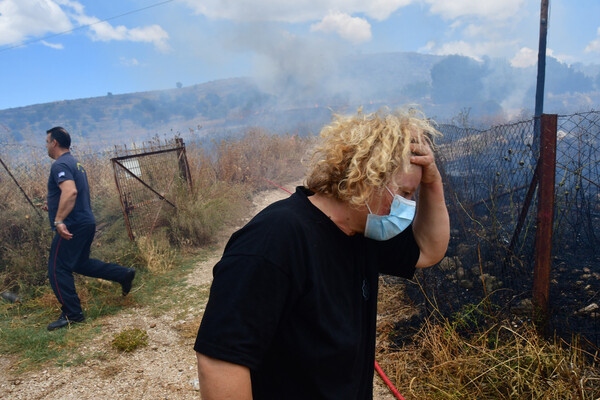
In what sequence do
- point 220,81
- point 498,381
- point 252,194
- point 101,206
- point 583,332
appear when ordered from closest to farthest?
point 498,381, point 583,332, point 101,206, point 252,194, point 220,81

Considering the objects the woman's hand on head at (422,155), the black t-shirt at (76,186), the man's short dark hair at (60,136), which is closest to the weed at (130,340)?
the black t-shirt at (76,186)

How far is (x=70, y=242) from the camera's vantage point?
A: 434 cm

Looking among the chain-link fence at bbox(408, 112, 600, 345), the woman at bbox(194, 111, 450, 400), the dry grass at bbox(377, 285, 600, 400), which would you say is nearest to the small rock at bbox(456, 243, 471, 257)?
the chain-link fence at bbox(408, 112, 600, 345)

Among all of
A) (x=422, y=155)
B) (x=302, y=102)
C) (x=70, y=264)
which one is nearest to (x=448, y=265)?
(x=422, y=155)

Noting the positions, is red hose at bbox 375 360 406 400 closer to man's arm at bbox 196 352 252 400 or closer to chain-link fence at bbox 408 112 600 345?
chain-link fence at bbox 408 112 600 345

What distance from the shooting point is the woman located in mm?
979

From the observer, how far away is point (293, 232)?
1.08 meters

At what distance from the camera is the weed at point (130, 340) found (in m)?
3.93

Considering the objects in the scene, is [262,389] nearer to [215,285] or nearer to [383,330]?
[215,285]

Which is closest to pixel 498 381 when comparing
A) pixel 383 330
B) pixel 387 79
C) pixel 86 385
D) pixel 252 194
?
pixel 383 330

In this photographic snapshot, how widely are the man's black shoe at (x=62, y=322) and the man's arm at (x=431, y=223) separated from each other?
4.34m

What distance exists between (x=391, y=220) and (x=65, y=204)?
4.09 metres

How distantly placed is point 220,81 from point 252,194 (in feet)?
238

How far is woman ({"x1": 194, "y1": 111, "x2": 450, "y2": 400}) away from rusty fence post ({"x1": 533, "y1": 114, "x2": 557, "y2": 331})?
1.95m
